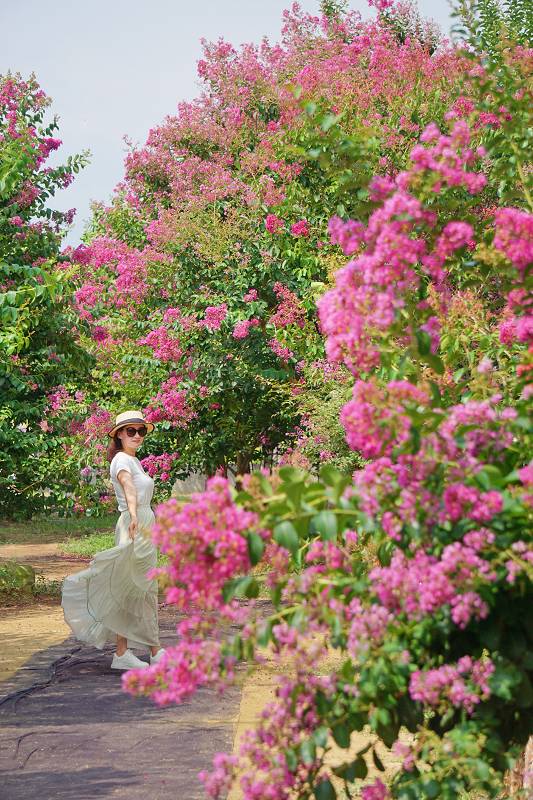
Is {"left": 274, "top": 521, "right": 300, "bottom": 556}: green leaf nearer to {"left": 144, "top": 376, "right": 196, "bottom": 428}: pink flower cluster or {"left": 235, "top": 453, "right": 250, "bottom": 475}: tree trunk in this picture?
{"left": 144, "top": 376, "right": 196, "bottom": 428}: pink flower cluster

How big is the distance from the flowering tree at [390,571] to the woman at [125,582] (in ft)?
17.4

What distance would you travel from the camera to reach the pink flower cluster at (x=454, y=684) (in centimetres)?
232

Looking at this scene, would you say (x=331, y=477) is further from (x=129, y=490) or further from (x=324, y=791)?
(x=129, y=490)

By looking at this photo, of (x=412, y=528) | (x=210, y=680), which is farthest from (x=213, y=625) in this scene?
(x=412, y=528)

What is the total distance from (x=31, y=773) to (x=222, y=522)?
3.60 m

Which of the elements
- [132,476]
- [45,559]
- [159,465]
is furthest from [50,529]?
[132,476]

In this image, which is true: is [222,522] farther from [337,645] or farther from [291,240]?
[291,240]

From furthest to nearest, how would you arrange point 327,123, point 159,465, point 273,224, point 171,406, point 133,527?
point 159,465
point 171,406
point 273,224
point 133,527
point 327,123

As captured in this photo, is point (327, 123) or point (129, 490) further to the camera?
point (129, 490)

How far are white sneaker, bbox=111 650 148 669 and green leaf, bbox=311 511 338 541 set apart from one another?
588cm

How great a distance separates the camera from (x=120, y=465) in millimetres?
7816

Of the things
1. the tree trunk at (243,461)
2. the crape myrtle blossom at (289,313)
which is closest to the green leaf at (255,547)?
the crape myrtle blossom at (289,313)

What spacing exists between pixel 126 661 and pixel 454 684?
5892 mm

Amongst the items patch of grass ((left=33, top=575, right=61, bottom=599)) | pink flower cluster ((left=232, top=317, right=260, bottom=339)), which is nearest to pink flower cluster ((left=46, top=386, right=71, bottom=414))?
patch of grass ((left=33, top=575, right=61, bottom=599))
